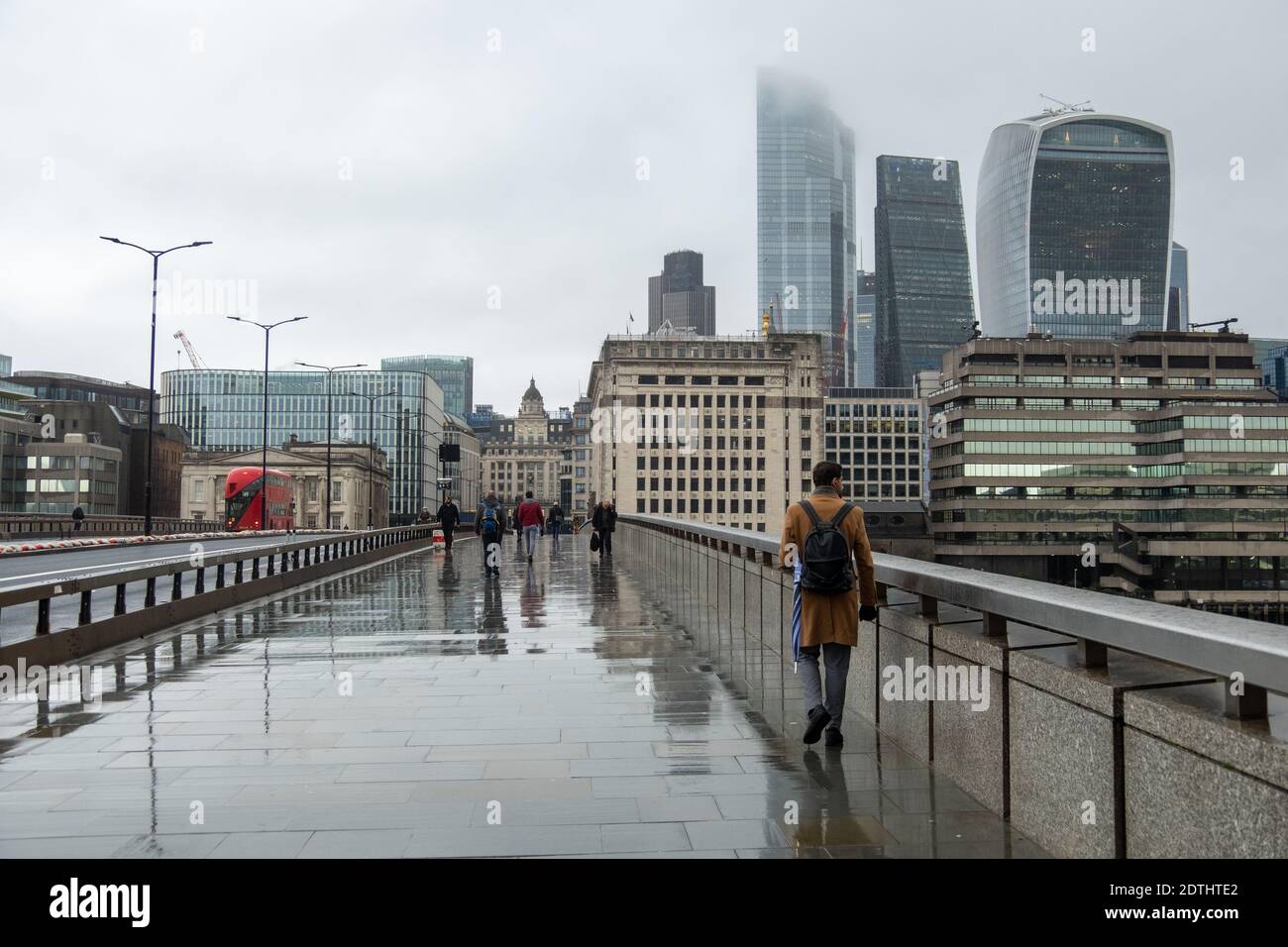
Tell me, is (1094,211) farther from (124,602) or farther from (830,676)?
(830,676)

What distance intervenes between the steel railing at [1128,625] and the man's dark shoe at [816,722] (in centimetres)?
88

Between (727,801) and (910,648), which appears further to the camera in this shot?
(910,648)

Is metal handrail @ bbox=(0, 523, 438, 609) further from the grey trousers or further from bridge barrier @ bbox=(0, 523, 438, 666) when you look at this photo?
the grey trousers

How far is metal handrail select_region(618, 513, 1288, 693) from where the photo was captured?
324 cm

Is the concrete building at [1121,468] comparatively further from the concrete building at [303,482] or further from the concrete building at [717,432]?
the concrete building at [303,482]

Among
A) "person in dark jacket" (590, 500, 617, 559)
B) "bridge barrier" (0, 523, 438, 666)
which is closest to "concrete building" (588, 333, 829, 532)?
"person in dark jacket" (590, 500, 617, 559)

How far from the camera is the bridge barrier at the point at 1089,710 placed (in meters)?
3.34

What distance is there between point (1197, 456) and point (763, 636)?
9466 cm

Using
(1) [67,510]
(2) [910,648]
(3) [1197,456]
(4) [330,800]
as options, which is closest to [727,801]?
(2) [910,648]

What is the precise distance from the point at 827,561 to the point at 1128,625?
271 cm

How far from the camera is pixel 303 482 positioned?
12000 cm

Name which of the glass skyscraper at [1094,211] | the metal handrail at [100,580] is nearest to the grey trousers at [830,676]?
the metal handrail at [100,580]
